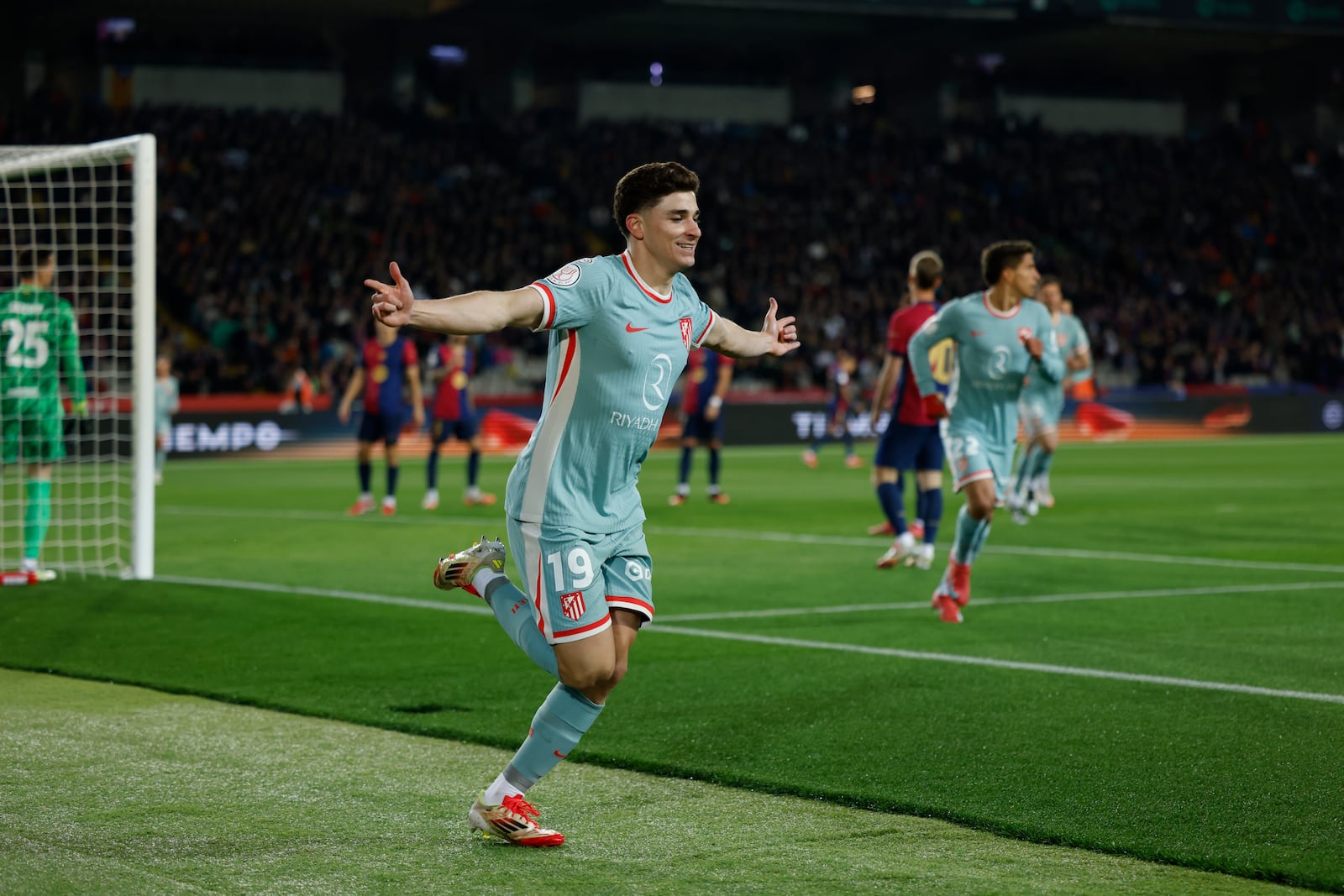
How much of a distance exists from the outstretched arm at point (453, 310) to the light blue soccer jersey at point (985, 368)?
18.0ft

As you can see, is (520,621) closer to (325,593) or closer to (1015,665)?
(1015,665)

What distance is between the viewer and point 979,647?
27.8ft

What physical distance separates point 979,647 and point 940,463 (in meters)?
4.11

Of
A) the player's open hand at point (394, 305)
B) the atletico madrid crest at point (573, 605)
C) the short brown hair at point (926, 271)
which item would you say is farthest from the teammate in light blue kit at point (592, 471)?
the short brown hair at point (926, 271)

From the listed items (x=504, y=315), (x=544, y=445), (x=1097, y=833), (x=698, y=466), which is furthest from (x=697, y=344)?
(x=698, y=466)

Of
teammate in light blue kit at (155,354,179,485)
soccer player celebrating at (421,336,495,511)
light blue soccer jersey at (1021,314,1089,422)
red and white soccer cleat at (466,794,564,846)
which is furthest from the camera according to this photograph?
teammate in light blue kit at (155,354,179,485)

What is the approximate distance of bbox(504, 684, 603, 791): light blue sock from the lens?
4.88m

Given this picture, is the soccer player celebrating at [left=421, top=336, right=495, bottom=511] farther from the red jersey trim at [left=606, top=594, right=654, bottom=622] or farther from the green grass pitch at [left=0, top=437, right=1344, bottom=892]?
the red jersey trim at [left=606, top=594, right=654, bottom=622]

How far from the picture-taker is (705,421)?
19.1 metres

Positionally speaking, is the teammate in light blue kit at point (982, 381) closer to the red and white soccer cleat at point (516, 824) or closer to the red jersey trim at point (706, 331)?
the red jersey trim at point (706, 331)

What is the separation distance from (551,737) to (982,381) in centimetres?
537

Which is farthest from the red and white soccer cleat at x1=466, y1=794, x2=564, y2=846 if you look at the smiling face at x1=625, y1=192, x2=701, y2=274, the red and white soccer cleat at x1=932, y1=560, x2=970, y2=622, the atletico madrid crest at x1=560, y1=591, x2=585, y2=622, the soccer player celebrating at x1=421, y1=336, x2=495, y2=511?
the soccer player celebrating at x1=421, y1=336, x2=495, y2=511

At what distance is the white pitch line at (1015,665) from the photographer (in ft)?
23.5

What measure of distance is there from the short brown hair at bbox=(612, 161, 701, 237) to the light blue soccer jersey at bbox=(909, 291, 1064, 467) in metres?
4.90
